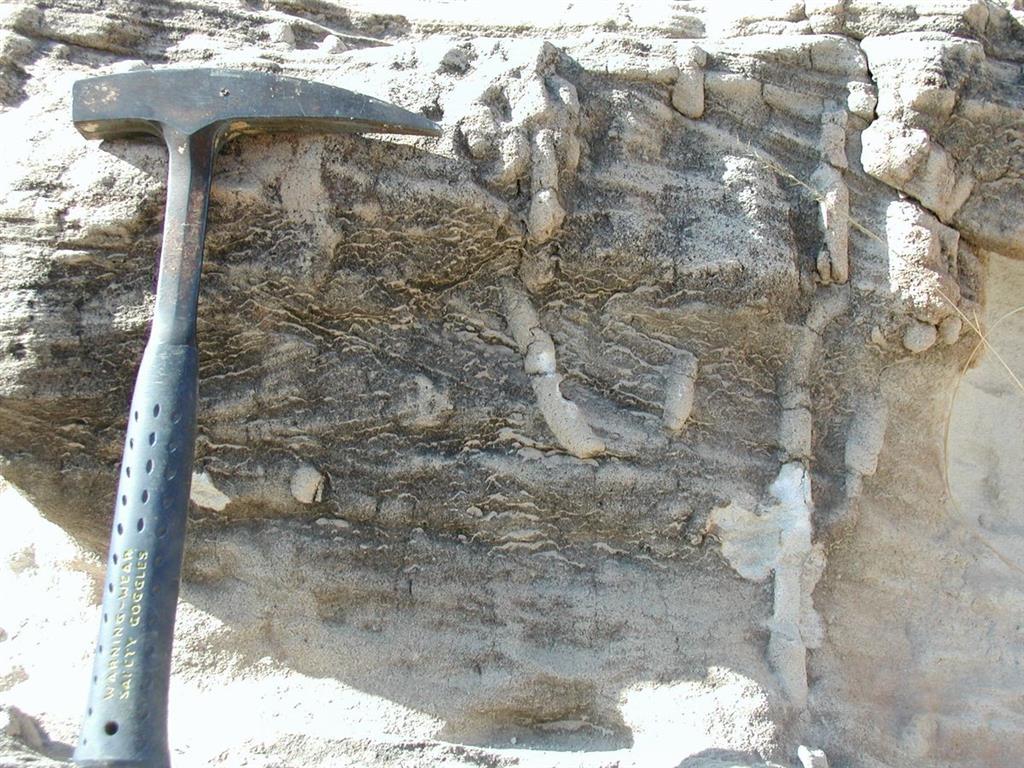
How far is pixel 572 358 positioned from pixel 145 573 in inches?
30.7

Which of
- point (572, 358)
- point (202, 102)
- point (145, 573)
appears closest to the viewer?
point (145, 573)

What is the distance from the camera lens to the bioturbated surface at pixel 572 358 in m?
Answer: 1.68

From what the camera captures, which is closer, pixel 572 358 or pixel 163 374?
pixel 163 374

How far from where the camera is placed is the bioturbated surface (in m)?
1.68

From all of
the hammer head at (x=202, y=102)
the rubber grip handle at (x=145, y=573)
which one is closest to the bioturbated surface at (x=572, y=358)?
the hammer head at (x=202, y=102)

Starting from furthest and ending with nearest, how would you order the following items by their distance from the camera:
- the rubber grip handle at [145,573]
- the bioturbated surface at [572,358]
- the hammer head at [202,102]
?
1. the bioturbated surface at [572,358]
2. the hammer head at [202,102]
3. the rubber grip handle at [145,573]

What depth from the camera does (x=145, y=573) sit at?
1389 millimetres

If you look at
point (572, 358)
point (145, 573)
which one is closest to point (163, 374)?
point (145, 573)

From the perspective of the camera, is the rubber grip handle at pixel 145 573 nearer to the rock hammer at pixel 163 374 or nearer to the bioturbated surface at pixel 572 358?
the rock hammer at pixel 163 374

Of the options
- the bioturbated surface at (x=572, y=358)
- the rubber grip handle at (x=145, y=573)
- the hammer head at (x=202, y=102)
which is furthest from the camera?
the bioturbated surface at (x=572, y=358)

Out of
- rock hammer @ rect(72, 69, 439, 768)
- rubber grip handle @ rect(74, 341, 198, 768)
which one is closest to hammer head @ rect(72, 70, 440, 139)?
rock hammer @ rect(72, 69, 439, 768)

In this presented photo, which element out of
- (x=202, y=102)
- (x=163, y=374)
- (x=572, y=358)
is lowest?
(x=163, y=374)

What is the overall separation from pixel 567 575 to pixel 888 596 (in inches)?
23.1

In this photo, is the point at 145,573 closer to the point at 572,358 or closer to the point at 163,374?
the point at 163,374
